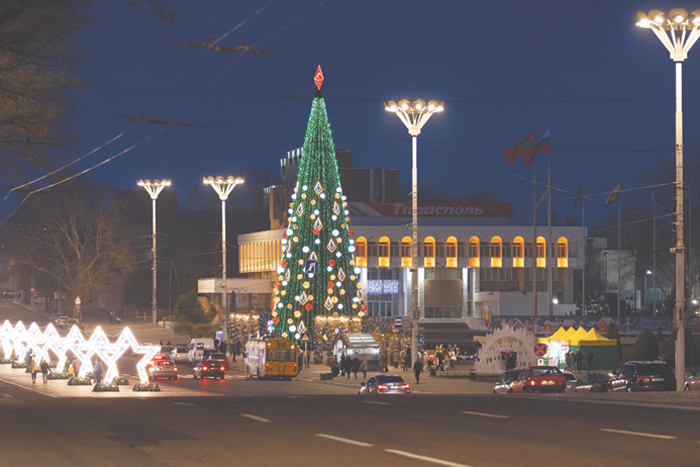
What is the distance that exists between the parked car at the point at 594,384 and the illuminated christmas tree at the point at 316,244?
22.1 meters

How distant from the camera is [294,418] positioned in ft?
57.8

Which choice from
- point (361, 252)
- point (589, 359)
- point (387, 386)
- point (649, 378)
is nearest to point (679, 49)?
point (649, 378)

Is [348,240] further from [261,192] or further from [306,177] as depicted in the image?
[261,192]

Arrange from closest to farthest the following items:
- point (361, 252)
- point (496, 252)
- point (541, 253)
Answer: point (361, 252) → point (541, 253) → point (496, 252)

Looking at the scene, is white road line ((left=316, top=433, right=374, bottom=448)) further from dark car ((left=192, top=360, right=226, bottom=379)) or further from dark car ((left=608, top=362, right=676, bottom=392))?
dark car ((left=192, top=360, right=226, bottom=379))

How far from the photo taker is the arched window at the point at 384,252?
8762 cm

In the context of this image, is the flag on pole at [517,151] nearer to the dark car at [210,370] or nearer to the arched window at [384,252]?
the arched window at [384,252]

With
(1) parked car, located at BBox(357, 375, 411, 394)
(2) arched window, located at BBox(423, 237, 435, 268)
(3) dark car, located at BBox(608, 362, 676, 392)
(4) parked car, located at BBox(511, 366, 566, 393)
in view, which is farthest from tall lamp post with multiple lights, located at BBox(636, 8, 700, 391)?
(2) arched window, located at BBox(423, 237, 435, 268)

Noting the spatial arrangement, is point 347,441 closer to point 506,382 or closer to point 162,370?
point 506,382

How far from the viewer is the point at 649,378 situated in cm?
3225

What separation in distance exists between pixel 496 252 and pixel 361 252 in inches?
522

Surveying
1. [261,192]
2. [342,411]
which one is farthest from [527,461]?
[261,192]

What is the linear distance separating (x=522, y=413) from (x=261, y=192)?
120074mm

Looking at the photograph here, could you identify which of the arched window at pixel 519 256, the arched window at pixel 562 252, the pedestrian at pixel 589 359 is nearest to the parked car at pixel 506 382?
the pedestrian at pixel 589 359
